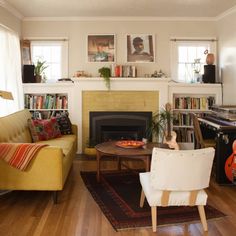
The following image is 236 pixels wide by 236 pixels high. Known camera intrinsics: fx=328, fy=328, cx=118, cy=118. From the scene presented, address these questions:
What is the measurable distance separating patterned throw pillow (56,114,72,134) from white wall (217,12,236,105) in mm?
2685

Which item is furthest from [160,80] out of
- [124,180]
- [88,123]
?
[124,180]

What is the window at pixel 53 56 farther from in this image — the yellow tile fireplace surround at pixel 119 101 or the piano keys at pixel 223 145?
the piano keys at pixel 223 145

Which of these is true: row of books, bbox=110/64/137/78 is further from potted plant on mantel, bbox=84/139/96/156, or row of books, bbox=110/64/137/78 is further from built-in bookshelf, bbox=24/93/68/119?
potted plant on mantel, bbox=84/139/96/156

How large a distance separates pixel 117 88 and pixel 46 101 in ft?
4.28

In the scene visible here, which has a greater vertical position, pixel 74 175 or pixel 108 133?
pixel 108 133

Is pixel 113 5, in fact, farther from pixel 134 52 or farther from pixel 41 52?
pixel 41 52

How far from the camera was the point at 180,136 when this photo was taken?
6.02m

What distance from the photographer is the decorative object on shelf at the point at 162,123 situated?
573cm

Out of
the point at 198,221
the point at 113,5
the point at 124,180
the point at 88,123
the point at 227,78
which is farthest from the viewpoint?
the point at 88,123

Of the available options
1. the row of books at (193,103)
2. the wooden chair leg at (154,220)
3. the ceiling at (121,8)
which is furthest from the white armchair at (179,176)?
the row of books at (193,103)

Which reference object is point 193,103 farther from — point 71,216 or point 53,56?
point 71,216

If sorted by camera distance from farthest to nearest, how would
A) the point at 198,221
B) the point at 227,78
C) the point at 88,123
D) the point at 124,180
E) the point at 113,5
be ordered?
1. the point at 88,123
2. the point at 227,78
3. the point at 113,5
4. the point at 124,180
5. the point at 198,221

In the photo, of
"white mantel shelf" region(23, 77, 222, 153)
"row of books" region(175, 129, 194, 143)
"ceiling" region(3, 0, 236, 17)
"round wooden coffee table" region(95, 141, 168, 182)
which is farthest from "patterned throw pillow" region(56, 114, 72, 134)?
"row of books" region(175, 129, 194, 143)

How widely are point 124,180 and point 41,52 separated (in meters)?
2.97
